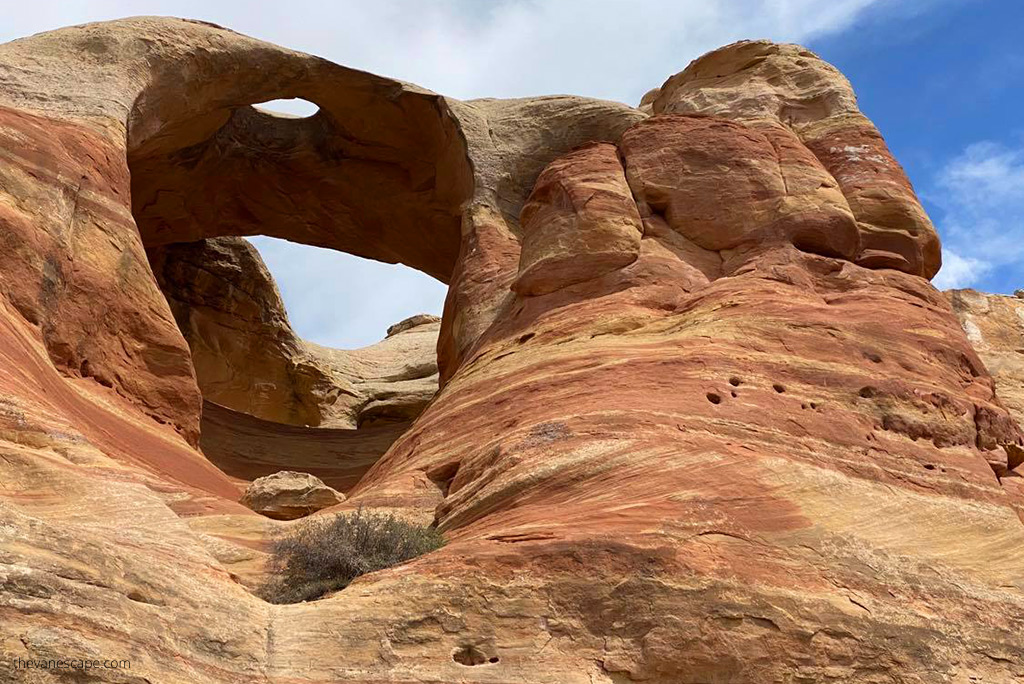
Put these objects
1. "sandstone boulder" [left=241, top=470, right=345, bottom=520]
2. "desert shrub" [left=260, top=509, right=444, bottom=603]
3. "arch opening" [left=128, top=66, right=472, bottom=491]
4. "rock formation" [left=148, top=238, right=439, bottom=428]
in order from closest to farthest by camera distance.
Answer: "desert shrub" [left=260, top=509, right=444, bottom=603], "sandstone boulder" [left=241, top=470, right=345, bottom=520], "arch opening" [left=128, top=66, right=472, bottom=491], "rock formation" [left=148, top=238, right=439, bottom=428]

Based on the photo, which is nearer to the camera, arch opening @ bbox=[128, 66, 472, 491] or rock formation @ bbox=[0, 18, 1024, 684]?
rock formation @ bbox=[0, 18, 1024, 684]

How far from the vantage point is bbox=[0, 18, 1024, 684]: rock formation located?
816 cm

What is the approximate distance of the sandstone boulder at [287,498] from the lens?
12211 mm

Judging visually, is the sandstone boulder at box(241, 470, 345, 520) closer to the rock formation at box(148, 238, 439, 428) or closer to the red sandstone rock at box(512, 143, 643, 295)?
the red sandstone rock at box(512, 143, 643, 295)

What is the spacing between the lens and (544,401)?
38.2ft

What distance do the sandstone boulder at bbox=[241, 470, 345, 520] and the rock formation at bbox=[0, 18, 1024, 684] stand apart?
59 cm

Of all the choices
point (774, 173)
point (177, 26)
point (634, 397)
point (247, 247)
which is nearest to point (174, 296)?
point (247, 247)

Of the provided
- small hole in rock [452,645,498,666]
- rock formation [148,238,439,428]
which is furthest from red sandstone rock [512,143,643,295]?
rock formation [148,238,439,428]

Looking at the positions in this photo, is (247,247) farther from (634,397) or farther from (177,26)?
(634,397)

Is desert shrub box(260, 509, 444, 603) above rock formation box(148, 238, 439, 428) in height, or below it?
below

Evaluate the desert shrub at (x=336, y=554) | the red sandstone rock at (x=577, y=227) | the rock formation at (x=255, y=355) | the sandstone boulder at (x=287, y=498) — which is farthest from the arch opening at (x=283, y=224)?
the desert shrub at (x=336, y=554)

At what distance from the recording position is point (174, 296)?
22453 millimetres

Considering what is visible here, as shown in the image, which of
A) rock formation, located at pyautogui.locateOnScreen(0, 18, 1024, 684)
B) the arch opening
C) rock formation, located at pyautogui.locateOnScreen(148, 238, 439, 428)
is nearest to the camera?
rock formation, located at pyautogui.locateOnScreen(0, 18, 1024, 684)

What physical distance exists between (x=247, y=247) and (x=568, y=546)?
16355 millimetres
